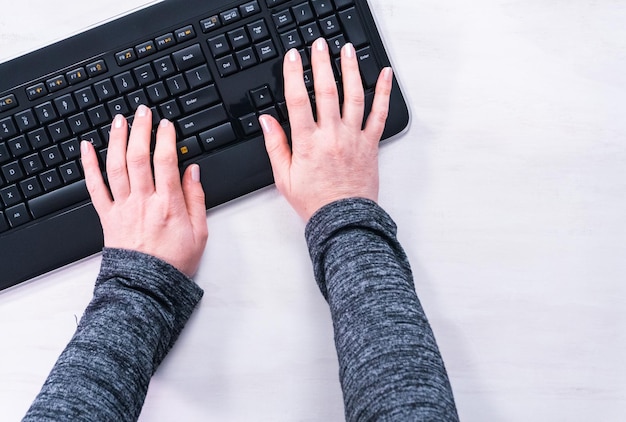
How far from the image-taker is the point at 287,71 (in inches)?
23.6

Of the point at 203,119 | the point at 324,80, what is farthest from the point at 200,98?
the point at 324,80

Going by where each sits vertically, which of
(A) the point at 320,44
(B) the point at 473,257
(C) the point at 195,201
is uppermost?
(A) the point at 320,44

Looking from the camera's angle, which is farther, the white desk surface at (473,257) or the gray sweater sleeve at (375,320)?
the white desk surface at (473,257)

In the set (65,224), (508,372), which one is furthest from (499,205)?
(65,224)

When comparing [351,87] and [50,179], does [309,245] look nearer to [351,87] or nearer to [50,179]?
[351,87]

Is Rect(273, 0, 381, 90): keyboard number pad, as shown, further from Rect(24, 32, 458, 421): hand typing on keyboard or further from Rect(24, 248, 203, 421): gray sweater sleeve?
Rect(24, 248, 203, 421): gray sweater sleeve

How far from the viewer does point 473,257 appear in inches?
24.4

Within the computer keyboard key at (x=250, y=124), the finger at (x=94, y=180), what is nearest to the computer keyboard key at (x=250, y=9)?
the computer keyboard key at (x=250, y=124)

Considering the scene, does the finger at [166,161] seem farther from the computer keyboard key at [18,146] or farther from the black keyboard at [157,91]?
the computer keyboard key at [18,146]

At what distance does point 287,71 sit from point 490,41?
0.71 feet

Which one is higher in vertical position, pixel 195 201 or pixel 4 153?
pixel 4 153

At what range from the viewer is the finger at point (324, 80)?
23.4 inches

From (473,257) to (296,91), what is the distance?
0.25 meters

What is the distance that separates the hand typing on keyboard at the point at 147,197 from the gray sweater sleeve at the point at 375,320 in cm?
12
